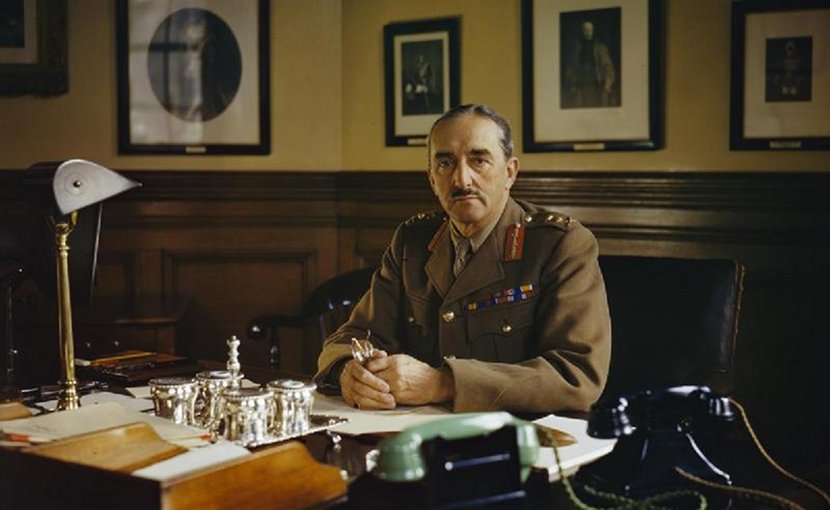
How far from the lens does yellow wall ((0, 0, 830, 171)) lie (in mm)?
4707

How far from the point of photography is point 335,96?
17.2 ft

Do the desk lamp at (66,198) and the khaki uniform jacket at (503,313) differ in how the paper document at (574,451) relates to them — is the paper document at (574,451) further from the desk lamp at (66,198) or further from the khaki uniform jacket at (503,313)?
the desk lamp at (66,198)

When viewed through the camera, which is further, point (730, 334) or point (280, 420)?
point (730, 334)

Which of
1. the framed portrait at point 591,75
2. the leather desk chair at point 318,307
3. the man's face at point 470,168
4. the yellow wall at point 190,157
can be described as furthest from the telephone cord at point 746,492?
the yellow wall at point 190,157

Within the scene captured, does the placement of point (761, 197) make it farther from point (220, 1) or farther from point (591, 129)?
point (220, 1)

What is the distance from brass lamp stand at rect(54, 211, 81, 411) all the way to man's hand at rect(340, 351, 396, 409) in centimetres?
57

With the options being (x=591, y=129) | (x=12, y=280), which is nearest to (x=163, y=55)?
(x=591, y=129)

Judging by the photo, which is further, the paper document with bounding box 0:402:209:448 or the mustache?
the mustache

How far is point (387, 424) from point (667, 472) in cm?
65

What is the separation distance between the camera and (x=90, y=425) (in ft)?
5.92

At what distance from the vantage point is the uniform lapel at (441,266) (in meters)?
2.78

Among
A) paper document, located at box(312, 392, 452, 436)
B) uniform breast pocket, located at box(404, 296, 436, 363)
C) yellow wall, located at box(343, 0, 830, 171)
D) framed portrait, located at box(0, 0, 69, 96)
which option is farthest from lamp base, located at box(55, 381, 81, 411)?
framed portrait, located at box(0, 0, 69, 96)

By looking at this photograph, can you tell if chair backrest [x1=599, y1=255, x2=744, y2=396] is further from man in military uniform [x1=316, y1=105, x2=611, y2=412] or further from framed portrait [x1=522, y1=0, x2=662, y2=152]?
framed portrait [x1=522, y1=0, x2=662, y2=152]

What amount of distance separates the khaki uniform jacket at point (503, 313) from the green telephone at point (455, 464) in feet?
2.39
